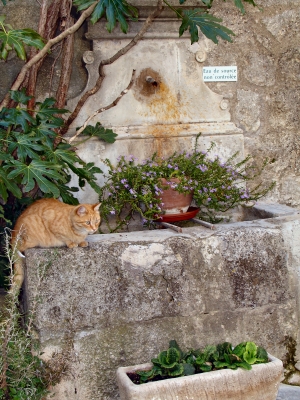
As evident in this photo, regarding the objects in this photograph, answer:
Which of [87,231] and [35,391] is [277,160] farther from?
[35,391]

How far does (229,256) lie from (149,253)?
19.1 inches

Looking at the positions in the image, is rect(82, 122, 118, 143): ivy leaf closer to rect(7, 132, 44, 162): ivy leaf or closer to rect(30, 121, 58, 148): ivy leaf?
rect(30, 121, 58, 148): ivy leaf

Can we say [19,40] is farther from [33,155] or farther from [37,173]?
[37,173]

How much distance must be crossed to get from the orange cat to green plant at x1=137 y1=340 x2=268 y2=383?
0.76m

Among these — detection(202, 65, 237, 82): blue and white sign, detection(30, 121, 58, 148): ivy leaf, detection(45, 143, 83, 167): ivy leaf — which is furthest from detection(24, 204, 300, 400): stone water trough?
detection(202, 65, 237, 82): blue and white sign

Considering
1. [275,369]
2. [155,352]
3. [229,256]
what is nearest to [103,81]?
[229,256]

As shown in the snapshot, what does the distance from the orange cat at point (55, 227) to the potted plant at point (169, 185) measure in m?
0.48

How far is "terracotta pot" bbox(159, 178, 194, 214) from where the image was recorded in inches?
144

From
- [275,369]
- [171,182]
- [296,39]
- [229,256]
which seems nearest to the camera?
[275,369]

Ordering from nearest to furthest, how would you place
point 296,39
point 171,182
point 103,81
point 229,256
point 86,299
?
point 86,299, point 229,256, point 171,182, point 103,81, point 296,39

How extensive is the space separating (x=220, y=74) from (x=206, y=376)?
231 cm

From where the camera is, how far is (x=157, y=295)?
3225 mm

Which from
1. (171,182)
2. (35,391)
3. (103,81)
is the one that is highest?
(103,81)

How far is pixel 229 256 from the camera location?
3359mm
